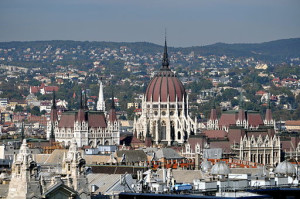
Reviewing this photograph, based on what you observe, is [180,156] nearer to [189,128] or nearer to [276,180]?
[189,128]

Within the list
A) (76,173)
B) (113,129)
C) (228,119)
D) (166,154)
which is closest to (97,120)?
(113,129)

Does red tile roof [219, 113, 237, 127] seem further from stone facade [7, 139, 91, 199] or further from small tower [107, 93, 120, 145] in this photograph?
stone facade [7, 139, 91, 199]

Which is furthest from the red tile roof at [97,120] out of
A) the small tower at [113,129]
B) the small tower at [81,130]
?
the small tower at [81,130]

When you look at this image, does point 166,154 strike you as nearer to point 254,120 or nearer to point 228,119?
point 228,119

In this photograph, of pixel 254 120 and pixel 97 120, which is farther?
pixel 254 120

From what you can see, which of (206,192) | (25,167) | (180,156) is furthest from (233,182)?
(180,156)

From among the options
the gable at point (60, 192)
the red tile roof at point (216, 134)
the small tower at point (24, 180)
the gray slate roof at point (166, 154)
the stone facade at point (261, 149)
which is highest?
the small tower at point (24, 180)

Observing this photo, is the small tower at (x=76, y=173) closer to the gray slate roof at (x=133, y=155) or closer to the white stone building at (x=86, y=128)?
the gray slate roof at (x=133, y=155)

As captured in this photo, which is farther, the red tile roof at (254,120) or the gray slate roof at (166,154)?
the red tile roof at (254,120)
